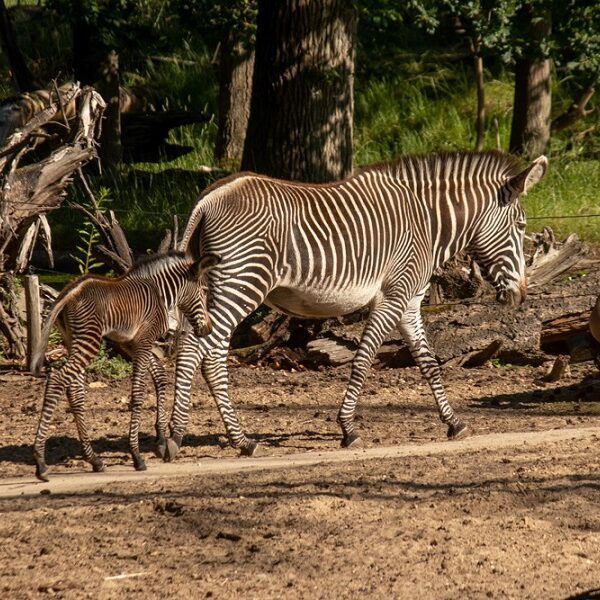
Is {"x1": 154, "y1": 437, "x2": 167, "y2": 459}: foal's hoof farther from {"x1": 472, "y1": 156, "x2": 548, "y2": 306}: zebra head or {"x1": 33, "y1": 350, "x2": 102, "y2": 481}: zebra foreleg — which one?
{"x1": 472, "y1": 156, "x2": 548, "y2": 306}: zebra head

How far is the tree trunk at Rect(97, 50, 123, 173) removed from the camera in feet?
61.1

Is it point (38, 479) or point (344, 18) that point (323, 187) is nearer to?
point (38, 479)

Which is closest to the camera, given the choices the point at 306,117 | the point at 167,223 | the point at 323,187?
the point at 323,187

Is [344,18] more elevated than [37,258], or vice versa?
[344,18]

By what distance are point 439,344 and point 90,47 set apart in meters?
8.71

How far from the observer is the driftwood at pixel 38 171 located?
11484mm

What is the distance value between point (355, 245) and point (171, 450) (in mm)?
2248

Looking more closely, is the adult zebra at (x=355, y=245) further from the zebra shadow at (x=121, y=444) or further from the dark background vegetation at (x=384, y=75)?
the dark background vegetation at (x=384, y=75)

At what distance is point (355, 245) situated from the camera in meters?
10.0

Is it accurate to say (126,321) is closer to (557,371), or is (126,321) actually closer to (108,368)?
(108,368)

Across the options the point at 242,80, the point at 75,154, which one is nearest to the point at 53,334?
the point at 75,154

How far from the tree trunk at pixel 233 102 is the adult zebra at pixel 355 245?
9.78 metres

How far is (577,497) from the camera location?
288 inches

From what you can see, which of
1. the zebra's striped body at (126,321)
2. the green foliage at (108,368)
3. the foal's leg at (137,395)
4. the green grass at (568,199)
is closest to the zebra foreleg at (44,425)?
the zebra's striped body at (126,321)
